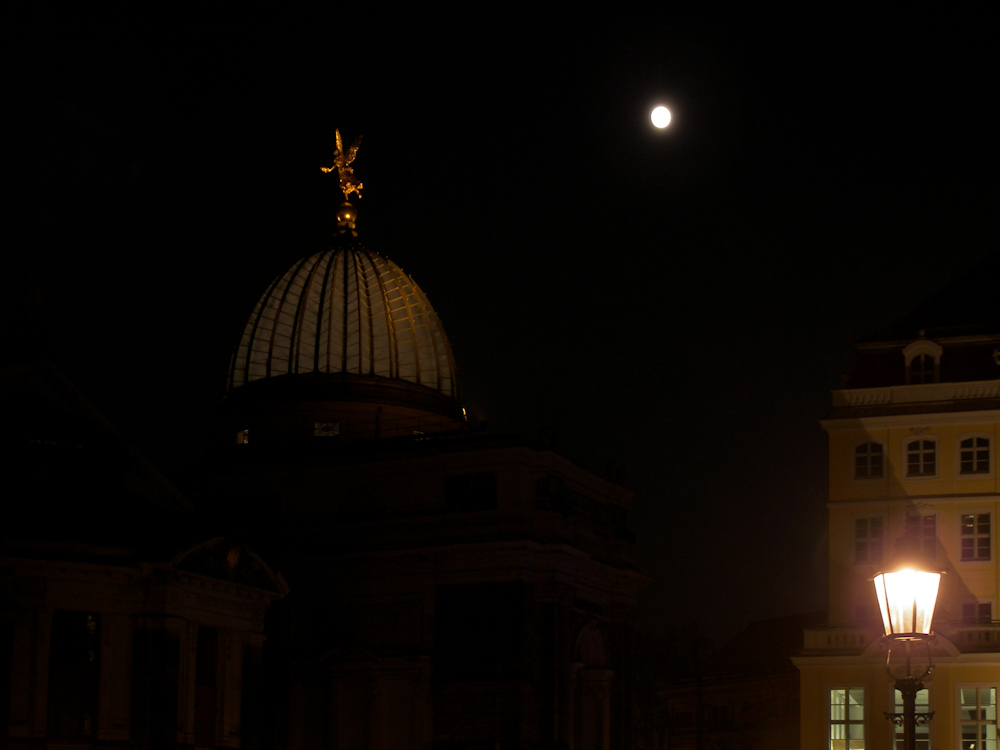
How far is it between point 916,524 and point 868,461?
288cm

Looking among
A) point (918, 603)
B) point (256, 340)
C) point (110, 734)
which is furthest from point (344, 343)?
point (918, 603)

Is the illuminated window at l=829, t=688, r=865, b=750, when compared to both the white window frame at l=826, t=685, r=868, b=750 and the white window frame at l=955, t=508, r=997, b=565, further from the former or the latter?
the white window frame at l=955, t=508, r=997, b=565

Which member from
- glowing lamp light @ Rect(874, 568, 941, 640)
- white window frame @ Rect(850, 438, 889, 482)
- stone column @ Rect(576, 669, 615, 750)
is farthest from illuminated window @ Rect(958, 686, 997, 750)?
glowing lamp light @ Rect(874, 568, 941, 640)

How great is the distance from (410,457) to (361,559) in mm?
4292

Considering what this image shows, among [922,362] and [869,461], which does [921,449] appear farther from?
[922,362]

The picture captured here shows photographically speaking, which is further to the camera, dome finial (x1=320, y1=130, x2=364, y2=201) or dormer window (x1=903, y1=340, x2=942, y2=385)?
dome finial (x1=320, y1=130, x2=364, y2=201)

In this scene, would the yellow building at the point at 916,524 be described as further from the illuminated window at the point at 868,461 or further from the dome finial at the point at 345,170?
the dome finial at the point at 345,170

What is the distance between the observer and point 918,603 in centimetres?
2422

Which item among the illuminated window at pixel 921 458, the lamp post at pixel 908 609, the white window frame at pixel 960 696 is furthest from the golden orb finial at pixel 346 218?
the lamp post at pixel 908 609

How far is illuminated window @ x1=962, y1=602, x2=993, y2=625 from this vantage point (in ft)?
183

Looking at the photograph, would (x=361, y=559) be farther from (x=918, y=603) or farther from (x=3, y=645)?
(x=918, y=603)

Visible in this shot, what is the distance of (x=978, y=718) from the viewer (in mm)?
54031

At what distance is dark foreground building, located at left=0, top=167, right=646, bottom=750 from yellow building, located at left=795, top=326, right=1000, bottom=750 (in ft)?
32.4

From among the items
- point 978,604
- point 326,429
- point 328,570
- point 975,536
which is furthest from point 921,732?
point 326,429
